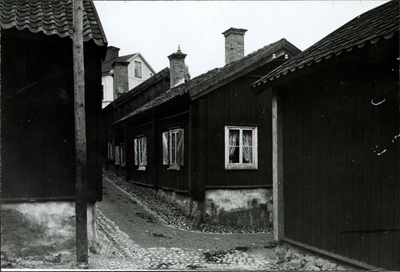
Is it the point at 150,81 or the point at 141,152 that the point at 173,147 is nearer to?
the point at 141,152

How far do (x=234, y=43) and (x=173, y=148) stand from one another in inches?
170

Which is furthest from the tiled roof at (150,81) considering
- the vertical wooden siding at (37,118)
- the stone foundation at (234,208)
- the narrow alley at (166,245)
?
the vertical wooden siding at (37,118)

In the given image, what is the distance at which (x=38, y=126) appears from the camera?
262 inches

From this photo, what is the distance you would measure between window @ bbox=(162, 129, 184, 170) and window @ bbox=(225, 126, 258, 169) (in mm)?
1520

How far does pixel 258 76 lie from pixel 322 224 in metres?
6.76

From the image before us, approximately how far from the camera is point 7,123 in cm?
641

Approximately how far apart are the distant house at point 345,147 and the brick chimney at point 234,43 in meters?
6.94

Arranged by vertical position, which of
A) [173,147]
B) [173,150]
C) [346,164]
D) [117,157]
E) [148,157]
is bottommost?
[117,157]

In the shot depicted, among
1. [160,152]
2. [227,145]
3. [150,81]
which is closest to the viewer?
[227,145]

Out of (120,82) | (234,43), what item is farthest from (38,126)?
(120,82)

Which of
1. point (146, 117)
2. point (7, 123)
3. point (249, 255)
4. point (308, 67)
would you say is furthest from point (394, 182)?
point (146, 117)

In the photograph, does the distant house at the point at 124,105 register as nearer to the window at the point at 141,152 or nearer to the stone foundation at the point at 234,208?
the window at the point at 141,152

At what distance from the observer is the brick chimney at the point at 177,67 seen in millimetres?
16016

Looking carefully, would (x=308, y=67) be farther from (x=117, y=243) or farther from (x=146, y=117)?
(x=146, y=117)
